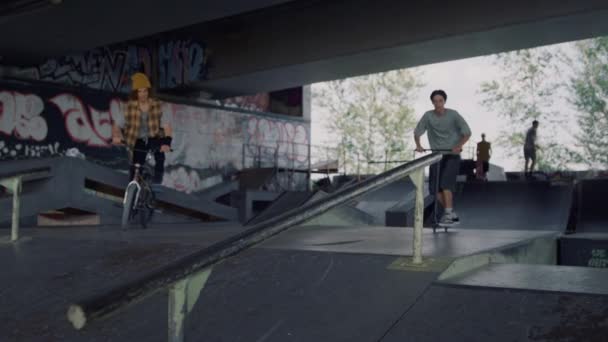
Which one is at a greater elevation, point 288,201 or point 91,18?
point 91,18

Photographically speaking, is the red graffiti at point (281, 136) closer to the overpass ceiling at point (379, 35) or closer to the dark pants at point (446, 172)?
the overpass ceiling at point (379, 35)

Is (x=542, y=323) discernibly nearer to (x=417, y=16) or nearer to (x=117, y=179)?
(x=117, y=179)

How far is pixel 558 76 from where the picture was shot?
1272 inches

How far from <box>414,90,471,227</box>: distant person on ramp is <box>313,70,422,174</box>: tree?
1220 inches

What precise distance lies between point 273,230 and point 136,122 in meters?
6.03

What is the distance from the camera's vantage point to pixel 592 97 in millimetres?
30625

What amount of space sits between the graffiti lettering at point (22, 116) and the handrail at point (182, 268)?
1807cm

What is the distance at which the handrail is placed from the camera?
1.86 metres

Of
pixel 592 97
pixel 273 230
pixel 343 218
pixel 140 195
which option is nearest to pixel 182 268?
pixel 273 230

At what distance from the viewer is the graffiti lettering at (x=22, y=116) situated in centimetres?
1838

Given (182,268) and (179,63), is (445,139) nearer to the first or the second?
(182,268)

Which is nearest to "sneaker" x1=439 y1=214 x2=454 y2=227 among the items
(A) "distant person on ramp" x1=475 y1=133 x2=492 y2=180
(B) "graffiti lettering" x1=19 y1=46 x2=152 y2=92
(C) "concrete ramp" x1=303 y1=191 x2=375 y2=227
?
(C) "concrete ramp" x1=303 y1=191 x2=375 y2=227

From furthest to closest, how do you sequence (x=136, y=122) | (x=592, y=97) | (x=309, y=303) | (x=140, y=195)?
(x=592, y=97) < (x=140, y=195) < (x=136, y=122) < (x=309, y=303)

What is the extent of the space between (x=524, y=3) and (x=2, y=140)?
15.9 m
